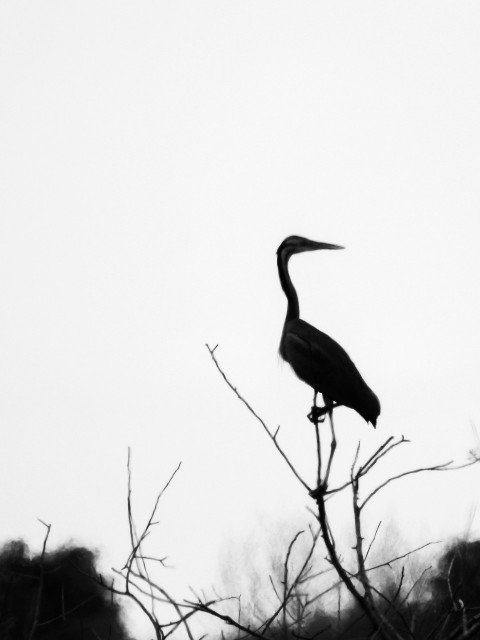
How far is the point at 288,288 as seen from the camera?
805 cm

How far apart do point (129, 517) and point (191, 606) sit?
0.64 metres

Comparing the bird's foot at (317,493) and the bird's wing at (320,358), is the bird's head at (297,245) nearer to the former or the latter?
the bird's wing at (320,358)

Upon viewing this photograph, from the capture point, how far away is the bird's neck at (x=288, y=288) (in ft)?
26.2

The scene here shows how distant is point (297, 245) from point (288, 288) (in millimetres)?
525

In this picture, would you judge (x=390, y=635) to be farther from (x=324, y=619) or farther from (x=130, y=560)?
(x=324, y=619)

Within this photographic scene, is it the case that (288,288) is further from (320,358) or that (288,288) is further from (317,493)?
(317,493)

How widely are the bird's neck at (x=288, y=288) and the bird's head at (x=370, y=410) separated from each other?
1.36 m

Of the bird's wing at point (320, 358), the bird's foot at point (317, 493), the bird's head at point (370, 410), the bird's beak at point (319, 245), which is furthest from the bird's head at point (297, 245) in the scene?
the bird's foot at point (317, 493)

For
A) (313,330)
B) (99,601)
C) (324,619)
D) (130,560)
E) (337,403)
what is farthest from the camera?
(99,601)

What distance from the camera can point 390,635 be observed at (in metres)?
2.89

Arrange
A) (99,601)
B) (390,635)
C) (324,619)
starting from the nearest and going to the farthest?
(390,635), (324,619), (99,601)

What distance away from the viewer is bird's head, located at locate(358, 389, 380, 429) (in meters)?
6.86

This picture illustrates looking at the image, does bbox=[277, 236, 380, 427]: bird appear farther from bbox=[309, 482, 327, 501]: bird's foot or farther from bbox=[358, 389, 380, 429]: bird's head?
bbox=[309, 482, 327, 501]: bird's foot

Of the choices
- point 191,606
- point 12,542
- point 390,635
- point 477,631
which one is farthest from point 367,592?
point 12,542
